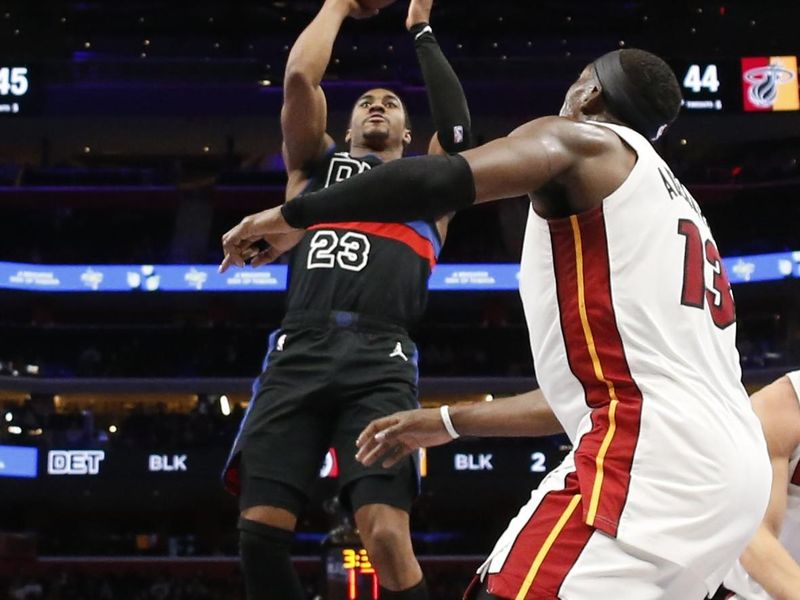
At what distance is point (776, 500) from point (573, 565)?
1.10 m

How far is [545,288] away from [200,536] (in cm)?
2617

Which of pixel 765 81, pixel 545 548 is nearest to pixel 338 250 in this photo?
pixel 545 548

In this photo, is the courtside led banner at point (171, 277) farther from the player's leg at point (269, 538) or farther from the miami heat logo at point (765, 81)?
the player's leg at point (269, 538)

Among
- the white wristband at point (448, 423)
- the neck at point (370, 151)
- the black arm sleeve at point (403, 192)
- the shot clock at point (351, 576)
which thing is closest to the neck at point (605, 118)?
the black arm sleeve at point (403, 192)

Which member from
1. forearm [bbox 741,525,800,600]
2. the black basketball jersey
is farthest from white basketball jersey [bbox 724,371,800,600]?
the black basketball jersey

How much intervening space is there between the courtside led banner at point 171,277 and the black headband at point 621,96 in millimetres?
25208

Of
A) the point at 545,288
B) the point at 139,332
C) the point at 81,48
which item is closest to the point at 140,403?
the point at 139,332

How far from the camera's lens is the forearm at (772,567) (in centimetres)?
311

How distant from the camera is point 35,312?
29.6m

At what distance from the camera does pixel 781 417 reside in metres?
3.42

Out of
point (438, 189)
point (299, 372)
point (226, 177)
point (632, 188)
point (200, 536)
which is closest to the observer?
point (438, 189)

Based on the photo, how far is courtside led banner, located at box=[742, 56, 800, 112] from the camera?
26375mm

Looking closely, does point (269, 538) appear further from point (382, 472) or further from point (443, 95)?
point (443, 95)

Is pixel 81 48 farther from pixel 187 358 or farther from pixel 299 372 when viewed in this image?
pixel 299 372
